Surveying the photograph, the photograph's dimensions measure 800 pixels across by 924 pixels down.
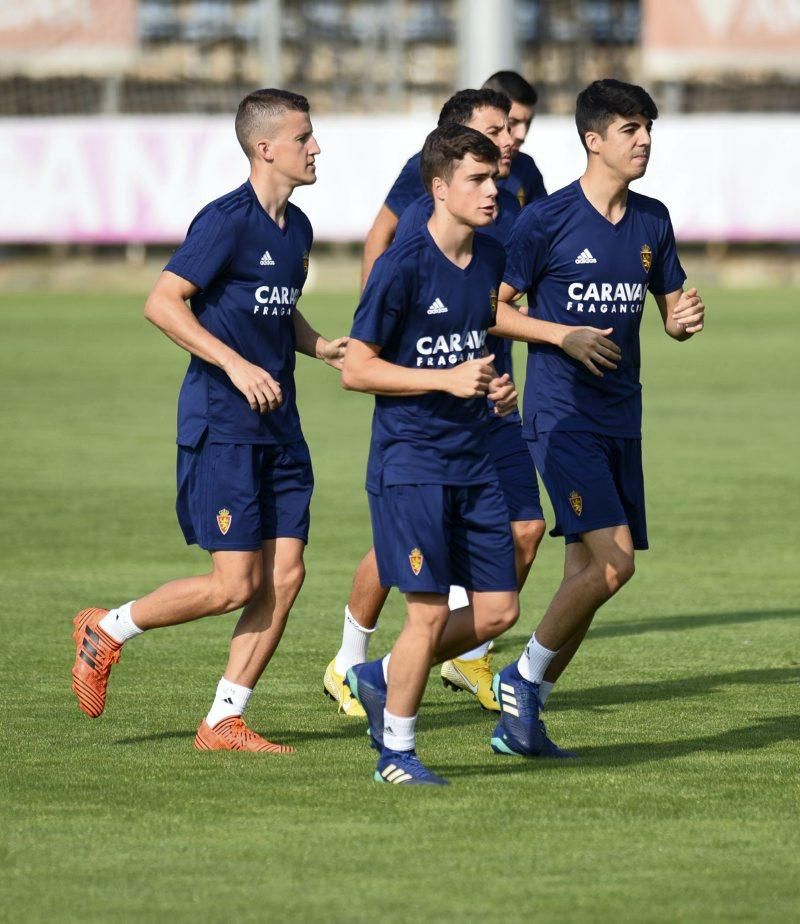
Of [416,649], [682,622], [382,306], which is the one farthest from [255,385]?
[682,622]

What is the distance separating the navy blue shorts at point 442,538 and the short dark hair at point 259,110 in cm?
144

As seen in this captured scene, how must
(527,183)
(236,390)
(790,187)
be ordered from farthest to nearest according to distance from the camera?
(790,187), (527,183), (236,390)

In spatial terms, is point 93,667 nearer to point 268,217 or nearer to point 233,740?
point 233,740

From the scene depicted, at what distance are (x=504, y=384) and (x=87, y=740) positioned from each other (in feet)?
6.72

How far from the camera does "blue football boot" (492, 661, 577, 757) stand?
698cm

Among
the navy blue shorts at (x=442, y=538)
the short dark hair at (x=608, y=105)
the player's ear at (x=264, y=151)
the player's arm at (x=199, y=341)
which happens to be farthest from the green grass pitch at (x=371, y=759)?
the short dark hair at (x=608, y=105)

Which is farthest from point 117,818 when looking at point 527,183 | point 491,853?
point 527,183

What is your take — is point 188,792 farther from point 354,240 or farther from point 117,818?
point 354,240

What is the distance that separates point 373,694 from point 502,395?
44.1 inches

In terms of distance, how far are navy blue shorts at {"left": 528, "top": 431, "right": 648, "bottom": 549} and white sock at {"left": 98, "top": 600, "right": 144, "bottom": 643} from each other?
150 cm

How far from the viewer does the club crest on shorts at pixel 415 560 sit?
6391 mm

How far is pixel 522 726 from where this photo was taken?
275 inches

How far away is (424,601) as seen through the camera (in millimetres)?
6426

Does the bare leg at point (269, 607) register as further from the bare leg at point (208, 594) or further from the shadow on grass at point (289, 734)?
the shadow on grass at point (289, 734)
